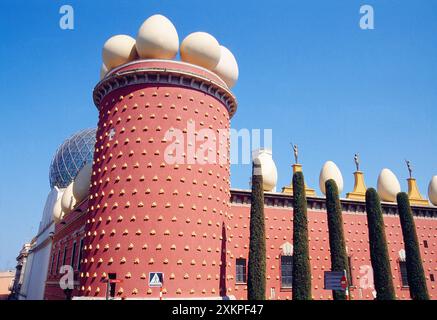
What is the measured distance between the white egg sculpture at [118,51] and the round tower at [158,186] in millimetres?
1104

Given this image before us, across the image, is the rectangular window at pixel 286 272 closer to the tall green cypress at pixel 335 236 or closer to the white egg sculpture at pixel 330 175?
the tall green cypress at pixel 335 236

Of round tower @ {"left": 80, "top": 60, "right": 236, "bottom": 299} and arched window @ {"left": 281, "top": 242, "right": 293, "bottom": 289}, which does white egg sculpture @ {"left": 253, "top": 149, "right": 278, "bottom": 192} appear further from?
round tower @ {"left": 80, "top": 60, "right": 236, "bottom": 299}

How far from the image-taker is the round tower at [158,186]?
20.2 metres

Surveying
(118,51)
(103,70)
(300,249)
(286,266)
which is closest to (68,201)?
(103,70)

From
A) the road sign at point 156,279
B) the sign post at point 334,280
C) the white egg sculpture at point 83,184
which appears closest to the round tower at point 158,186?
the road sign at point 156,279

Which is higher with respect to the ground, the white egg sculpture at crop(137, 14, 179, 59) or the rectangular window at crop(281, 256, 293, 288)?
the white egg sculpture at crop(137, 14, 179, 59)

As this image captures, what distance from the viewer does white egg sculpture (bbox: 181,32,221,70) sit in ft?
78.8

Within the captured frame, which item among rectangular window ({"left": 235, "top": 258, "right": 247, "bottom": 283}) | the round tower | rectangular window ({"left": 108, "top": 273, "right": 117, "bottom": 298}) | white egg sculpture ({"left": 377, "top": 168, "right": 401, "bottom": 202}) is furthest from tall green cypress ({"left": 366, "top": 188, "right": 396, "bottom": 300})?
rectangular window ({"left": 108, "top": 273, "right": 117, "bottom": 298})

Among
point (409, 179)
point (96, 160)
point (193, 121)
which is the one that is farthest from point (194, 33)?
point (409, 179)

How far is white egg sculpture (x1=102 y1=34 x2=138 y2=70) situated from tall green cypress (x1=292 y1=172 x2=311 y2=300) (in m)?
15.1

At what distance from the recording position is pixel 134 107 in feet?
75.0

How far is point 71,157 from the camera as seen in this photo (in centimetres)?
6525
